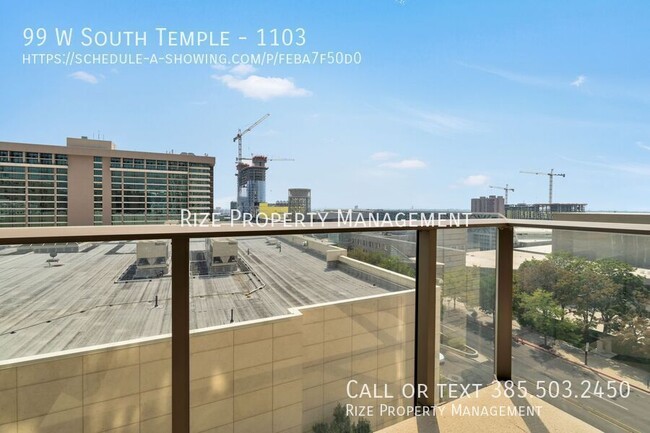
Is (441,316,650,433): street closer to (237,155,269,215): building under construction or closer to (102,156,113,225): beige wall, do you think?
(102,156,113,225): beige wall

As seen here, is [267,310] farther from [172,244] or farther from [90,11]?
[90,11]

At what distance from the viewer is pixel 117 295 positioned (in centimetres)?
208

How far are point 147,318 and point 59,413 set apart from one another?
572mm

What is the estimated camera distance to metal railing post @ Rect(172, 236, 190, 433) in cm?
97

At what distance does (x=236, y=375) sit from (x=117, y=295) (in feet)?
3.46

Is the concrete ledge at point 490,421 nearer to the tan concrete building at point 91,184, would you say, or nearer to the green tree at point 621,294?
the green tree at point 621,294

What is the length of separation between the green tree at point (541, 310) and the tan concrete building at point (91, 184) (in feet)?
99.7

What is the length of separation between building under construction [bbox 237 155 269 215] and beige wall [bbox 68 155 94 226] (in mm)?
17218

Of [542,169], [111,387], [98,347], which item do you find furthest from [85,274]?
[542,169]

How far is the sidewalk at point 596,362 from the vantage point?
153 centimetres

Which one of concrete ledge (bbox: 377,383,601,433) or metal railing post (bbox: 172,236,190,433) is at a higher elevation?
metal railing post (bbox: 172,236,190,433)

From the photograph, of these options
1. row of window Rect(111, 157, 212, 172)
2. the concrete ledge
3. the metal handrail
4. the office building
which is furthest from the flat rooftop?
row of window Rect(111, 157, 212, 172)

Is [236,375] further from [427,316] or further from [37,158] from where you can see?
[37,158]

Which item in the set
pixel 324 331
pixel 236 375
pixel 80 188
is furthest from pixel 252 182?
pixel 236 375
